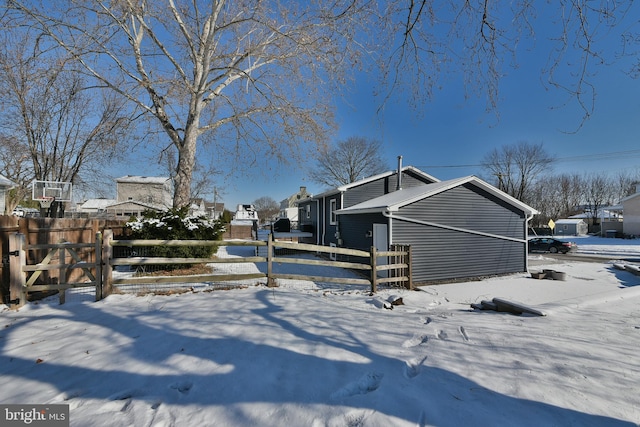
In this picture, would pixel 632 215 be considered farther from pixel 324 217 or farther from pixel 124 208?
pixel 124 208

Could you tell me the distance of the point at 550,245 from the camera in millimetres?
22734

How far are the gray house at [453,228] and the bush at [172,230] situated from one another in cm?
646

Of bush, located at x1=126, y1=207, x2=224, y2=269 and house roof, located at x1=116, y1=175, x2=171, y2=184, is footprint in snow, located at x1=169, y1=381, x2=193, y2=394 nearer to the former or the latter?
bush, located at x1=126, y1=207, x2=224, y2=269

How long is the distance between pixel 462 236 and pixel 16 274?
42.9 ft

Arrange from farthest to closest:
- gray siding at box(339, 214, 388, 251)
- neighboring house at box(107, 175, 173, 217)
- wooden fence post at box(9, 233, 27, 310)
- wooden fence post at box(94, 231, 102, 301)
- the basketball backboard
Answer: neighboring house at box(107, 175, 173, 217)
the basketball backboard
gray siding at box(339, 214, 388, 251)
wooden fence post at box(94, 231, 102, 301)
wooden fence post at box(9, 233, 27, 310)

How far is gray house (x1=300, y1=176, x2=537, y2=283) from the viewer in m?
10.8

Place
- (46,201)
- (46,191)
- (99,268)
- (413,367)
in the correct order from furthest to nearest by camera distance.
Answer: (46,191) < (46,201) < (99,268) < (413,367)

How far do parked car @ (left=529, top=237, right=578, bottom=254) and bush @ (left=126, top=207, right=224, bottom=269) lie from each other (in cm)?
2605

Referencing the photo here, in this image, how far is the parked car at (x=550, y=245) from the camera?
22141 millimetres

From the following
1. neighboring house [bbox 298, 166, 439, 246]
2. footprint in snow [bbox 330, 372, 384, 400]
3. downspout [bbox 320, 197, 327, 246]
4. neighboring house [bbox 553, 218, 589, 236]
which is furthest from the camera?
neighboring house [bbox 553, 218, 589, 236]

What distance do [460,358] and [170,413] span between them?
8.60 ft

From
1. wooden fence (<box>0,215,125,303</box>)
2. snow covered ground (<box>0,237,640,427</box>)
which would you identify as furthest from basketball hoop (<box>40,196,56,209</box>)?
snow covered ground (<box>0,237,640,427</box>)

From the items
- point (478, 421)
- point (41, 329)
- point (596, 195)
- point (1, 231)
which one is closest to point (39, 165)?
point (1, 231)

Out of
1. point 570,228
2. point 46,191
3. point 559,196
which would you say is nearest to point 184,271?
point 46,191
